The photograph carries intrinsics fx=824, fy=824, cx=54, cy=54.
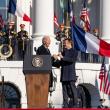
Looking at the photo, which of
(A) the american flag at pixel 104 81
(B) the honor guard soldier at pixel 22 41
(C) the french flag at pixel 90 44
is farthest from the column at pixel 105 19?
(C) the french flag at pixel 90 44

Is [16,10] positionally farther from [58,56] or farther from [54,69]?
[58,56]

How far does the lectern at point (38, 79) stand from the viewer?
68.9 ft

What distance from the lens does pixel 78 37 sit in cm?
2573

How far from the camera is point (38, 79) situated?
21.1 metres

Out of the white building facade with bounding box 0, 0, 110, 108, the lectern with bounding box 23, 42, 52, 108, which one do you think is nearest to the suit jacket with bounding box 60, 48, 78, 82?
the lectern with bounding box 23, 42, 52, 108

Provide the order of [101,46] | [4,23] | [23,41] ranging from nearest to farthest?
[101,46], [23,41], [4,23]

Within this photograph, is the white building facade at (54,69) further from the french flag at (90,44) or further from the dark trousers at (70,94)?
the dark trousers at (70,94)

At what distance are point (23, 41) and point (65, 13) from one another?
7.05 meters

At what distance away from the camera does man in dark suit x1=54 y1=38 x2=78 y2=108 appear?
2189 centimetres

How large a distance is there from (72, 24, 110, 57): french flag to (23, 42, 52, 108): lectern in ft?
13.8

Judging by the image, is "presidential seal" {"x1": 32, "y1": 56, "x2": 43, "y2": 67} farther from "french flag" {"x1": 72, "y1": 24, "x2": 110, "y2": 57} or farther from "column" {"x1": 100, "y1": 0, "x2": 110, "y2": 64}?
"column" {"x1": 100, "y1": 0, "x2": 110, "y2": 64}

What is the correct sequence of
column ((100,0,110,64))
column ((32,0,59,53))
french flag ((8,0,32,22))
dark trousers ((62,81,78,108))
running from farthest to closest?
column ((100,0,110,64))
french flag ((8,0,32,22))
column ((32,0,59,53))
dark trousers ((62,81,78,108))

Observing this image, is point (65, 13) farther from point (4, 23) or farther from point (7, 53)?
point (7, 53)

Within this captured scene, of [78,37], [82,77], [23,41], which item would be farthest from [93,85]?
[78,37]
